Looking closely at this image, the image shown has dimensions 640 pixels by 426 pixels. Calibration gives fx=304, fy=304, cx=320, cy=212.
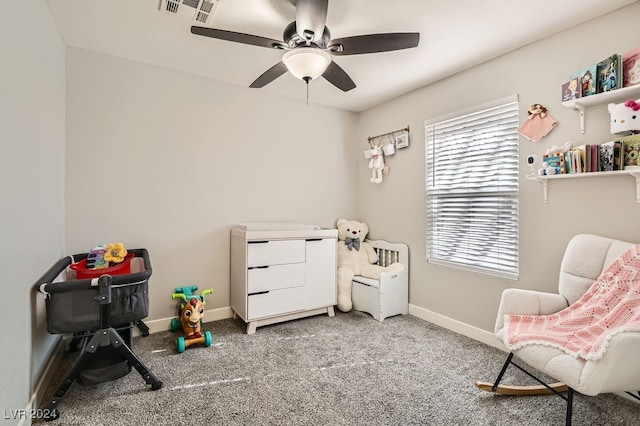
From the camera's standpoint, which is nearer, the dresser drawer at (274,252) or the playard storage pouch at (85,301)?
the playard storage pouch at (85,301)

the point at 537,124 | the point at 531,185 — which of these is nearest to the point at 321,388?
the point at 531,185

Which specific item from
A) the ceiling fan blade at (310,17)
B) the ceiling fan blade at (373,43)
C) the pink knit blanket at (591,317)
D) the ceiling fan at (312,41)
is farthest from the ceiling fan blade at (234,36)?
the pink knit blanket at (591,317)

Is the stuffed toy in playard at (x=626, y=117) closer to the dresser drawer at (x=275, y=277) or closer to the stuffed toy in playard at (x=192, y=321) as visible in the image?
the dresser drawer at (x=275, y=277)

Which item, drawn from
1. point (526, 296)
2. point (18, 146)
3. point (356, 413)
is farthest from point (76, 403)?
point (526, 296)

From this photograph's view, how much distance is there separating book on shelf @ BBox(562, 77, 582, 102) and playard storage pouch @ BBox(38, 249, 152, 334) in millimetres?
2829

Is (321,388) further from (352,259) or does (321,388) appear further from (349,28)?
(349,28)

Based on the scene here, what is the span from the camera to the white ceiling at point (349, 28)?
72.4 inches

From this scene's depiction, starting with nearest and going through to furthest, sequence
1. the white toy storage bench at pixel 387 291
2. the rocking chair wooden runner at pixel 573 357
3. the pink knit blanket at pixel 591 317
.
Result: the rocking chair wooden runner at pixel 573 357
the pink knit blanket at pixel 591 317
the white toy storage bench at pixel 387 291

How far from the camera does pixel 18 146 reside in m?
1.42

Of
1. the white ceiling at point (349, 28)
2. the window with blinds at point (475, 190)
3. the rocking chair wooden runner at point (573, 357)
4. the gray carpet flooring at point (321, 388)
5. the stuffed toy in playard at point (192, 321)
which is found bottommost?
the gray carpet flooring at point (321, 388)

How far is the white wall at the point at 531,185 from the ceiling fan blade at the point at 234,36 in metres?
1.38

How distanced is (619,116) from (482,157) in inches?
35.5

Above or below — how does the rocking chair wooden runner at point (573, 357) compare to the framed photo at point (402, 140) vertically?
below

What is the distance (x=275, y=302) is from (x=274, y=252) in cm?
46
